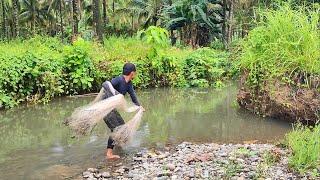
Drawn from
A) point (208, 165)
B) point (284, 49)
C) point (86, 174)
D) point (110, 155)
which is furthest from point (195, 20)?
point (86, 174)

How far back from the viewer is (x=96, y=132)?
9906 mm

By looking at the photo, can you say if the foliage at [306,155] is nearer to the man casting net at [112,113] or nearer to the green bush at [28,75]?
the man casting net at [112,113]

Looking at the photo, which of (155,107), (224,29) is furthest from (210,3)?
(155,107)

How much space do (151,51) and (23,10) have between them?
23.3 meters

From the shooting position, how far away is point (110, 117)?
26.0 ft

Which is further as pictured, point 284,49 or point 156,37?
point 156,37

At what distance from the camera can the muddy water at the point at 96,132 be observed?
7750 mm

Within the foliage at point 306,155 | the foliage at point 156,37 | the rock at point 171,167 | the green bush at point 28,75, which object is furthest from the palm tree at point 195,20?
the foliage at point 306,155

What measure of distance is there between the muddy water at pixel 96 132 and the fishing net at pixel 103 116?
559mm

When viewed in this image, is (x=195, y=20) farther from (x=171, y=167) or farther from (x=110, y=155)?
(x=171, y=167)

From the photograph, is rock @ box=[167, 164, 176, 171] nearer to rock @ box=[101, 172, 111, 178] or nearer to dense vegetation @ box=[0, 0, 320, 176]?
rock @ box=[101, 172, 111, 178]

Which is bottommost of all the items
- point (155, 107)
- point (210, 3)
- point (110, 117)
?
point (155, 107)

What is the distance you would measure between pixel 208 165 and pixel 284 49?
188 inches

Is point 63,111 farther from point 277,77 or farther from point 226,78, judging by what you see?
point 226,78
